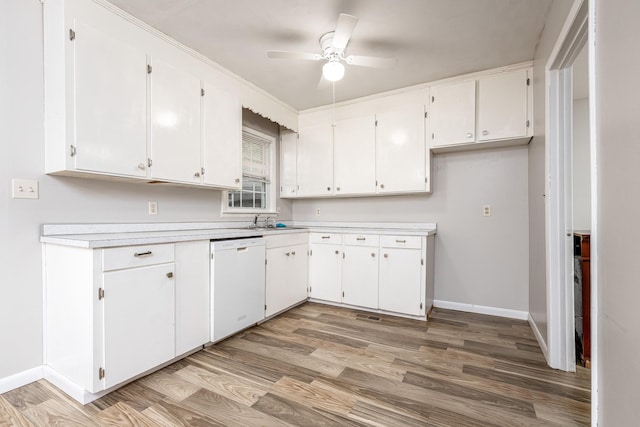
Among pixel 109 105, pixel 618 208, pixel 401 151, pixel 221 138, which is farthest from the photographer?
pixel 401 151

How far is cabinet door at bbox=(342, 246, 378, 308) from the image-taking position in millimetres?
3240

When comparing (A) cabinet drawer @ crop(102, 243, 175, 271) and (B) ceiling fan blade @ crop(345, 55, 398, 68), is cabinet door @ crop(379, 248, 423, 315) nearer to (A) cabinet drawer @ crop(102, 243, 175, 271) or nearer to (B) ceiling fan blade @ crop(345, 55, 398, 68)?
(B) ceiling fan blade @ crop(345, 55, 398, 68)

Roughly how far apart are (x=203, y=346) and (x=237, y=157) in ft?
5.71

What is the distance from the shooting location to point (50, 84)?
1.87 meters

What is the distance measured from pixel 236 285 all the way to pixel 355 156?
2.06 metres

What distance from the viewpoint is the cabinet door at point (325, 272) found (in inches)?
136

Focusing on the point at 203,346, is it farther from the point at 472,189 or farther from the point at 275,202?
the point at 472,189

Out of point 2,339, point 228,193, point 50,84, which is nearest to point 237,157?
point 228,193

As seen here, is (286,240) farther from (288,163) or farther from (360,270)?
(288,163)

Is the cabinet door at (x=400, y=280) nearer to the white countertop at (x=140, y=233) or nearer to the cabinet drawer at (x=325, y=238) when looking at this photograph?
the white countertop at (x=140, y=233)

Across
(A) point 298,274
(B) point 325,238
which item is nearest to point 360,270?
(B) point 325,238

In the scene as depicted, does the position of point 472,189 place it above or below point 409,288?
above

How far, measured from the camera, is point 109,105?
1967 millimetres

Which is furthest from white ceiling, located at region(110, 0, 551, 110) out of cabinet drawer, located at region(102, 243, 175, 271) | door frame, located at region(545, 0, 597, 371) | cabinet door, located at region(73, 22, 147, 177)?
cabinet drawer, located at region(102, 243, 175, 271)
